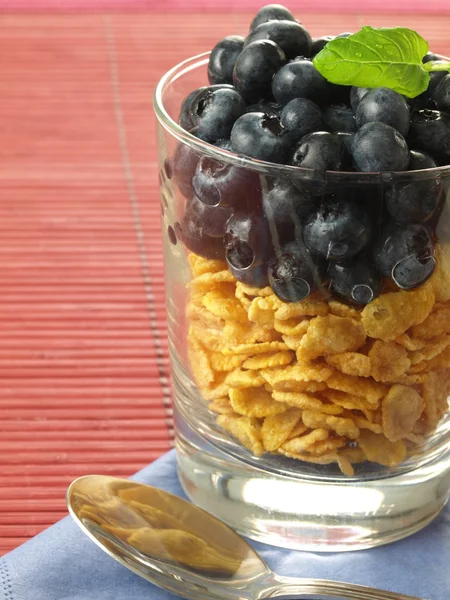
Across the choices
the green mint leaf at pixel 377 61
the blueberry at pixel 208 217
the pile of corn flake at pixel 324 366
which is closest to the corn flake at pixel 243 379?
the pile of corn flake at pixel 324 366

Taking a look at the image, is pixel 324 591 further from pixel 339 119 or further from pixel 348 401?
pixel 339 119

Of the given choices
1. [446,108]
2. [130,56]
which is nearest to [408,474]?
[446,108]

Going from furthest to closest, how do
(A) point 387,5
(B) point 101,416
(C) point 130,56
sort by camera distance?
1. (A) point 387,5
2. (C) point 130,56
3. (B) point 101,416

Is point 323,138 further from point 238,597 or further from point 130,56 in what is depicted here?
point 130,56

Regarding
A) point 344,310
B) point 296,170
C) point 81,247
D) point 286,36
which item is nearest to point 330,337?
Answer: point 344,310

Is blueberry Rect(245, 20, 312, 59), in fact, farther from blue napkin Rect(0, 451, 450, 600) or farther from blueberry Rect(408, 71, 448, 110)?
blue napkin Rect(0, 451, 450, 600)

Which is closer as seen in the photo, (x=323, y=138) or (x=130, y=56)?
(x=323, y=138)

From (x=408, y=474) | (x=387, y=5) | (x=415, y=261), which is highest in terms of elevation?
(x=415, y=261)

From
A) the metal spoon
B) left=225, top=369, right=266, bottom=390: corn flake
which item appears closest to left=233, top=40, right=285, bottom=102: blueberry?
left=225, top=369, right=266, bottom=390: corn flake
